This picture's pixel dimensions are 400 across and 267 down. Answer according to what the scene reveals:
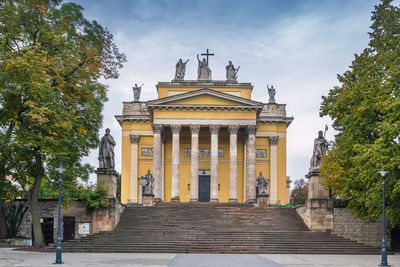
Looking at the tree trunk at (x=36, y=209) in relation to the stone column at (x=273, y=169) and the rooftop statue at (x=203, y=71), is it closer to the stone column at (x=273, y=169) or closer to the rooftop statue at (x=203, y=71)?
the rooftop statue at (x=203, y=71)

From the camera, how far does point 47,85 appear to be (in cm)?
2375

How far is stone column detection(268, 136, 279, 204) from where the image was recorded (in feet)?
164

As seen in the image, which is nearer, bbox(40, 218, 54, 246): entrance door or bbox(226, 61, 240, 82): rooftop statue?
bbox(40, 218, 54, 246): entrance door

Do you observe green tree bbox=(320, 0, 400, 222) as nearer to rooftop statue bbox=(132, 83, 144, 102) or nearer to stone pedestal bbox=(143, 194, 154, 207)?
stone pedestal bbox=(143, 194, 154, 207)

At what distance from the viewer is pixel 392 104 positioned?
62.0ft

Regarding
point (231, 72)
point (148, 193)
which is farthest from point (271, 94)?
point (148, 193)

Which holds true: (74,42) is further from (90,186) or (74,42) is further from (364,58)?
(364,58)

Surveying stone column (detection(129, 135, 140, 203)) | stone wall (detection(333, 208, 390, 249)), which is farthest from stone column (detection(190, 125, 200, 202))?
stone wall (detection(333, 208, 390, 249))

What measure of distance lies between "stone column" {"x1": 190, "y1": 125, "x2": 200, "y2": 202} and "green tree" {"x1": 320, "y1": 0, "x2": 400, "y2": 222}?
627 inches

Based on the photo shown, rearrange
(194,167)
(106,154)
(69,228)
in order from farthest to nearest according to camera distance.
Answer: (194,167), (69,228), (106,154)

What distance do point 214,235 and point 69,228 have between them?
9858mm

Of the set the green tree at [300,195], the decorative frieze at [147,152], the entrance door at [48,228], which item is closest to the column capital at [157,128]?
the decorative frieze at [147,152]

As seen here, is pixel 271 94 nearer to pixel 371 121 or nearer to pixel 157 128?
pixel 157 128

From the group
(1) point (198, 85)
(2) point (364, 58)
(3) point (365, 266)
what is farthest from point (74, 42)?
(1) point (198, 85)
